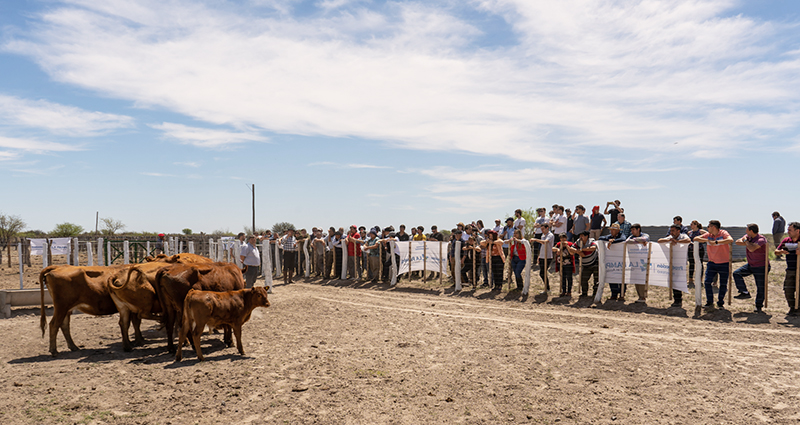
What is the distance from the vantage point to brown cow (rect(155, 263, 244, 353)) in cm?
801

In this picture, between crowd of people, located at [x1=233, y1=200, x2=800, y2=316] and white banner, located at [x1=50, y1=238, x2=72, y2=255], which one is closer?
crowd of people, located at [x1=233, y1=200, x2=800, y2=316]

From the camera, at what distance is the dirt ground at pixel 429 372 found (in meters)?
5.47

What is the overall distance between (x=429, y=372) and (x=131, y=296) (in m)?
4.89

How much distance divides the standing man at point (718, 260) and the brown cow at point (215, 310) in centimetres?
926

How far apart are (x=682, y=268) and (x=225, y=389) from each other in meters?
10.0

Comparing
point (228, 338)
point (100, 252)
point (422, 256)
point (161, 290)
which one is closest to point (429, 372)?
point (228, 338)

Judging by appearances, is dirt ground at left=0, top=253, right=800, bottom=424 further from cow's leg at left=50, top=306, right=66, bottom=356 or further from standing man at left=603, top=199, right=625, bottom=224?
standing man at left=603, top=199, right=625, bottom=224

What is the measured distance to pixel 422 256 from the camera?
1672cm

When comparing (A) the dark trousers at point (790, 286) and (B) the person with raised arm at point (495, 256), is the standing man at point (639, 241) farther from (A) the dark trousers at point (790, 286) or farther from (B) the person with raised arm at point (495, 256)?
(B) the person with raised arm at point (495, 256)

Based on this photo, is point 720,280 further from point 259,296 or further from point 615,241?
point 259,296

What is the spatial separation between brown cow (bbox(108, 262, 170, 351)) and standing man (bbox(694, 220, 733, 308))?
10.9m

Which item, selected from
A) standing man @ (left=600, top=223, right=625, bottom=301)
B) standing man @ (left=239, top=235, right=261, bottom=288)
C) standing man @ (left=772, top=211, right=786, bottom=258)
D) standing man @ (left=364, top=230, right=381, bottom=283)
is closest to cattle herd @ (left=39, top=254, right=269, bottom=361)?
standing man @ (left=239, top=235, right=261, bottom=288)

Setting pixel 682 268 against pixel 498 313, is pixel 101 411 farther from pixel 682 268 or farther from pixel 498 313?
pixel 682 268

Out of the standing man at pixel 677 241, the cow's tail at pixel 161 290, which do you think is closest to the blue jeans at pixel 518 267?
the standing man at pixel 677 241
